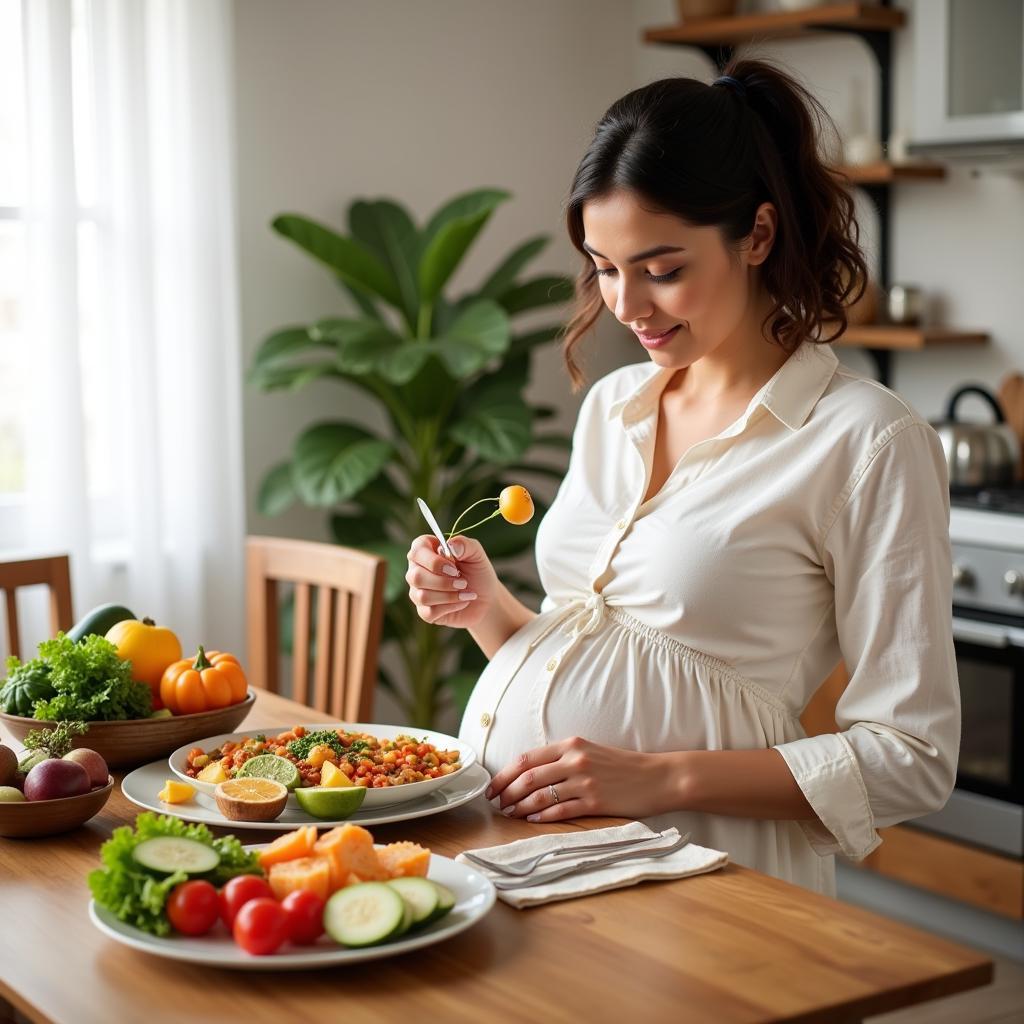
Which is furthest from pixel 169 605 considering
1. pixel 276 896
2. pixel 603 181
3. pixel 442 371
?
pixel 276 896

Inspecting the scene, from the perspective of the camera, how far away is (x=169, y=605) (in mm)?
3490

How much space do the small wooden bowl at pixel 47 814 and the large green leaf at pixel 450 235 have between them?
2.07 metres

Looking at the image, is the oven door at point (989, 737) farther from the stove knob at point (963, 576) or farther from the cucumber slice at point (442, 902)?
the cucumber slice at point (442, 902)

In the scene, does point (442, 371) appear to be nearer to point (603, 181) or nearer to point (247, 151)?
point (247, 151)

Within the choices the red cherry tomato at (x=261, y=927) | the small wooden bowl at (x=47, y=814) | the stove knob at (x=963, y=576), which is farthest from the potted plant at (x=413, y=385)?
the red cherry tomato at (x=261, y=927)

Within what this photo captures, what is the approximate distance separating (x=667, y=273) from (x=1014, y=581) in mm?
1773

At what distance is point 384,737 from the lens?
1.70 meters

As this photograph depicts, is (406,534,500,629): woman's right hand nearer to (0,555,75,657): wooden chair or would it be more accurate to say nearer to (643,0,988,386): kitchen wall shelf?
(0,555,75,657): wooden chair

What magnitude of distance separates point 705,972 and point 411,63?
3.26m

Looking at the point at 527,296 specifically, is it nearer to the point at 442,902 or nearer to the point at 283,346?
the point at 283,346

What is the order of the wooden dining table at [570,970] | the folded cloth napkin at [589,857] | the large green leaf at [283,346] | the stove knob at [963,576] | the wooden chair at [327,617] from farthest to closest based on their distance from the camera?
the large green leaf at [283,346] < the stove knob at [963,576] < the wooden chair at [327,617] < the folded cloth napkin at [589,857] < the wooden dining table at [570,970]

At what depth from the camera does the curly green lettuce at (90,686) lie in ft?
5.37

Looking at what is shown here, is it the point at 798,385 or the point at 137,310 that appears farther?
the point at 137,310

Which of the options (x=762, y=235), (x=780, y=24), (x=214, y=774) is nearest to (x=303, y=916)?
(x=214, y=774)
